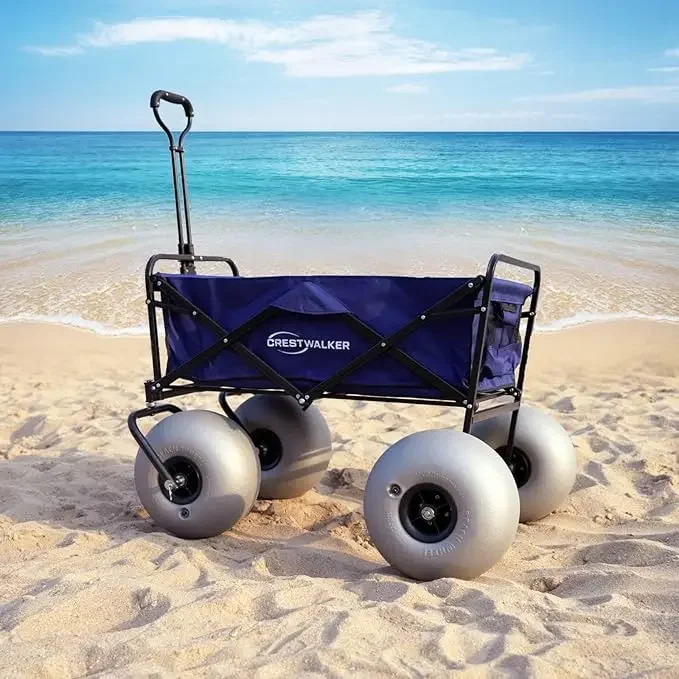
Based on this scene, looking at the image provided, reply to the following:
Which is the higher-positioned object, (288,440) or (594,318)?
(288,440)

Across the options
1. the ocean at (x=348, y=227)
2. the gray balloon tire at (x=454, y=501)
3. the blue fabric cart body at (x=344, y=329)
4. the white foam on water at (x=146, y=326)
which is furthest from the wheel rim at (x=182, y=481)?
the ocean at (x=348, y=227)

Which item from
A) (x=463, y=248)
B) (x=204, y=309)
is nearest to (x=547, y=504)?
(x=204, y=309)

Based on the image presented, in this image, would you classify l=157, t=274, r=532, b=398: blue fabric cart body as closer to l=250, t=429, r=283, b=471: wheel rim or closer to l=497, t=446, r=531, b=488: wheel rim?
l=497, t=446, r=531, b=488: wheel rim

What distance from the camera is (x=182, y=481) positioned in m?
4.28

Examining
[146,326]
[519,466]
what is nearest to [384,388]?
[519,466]

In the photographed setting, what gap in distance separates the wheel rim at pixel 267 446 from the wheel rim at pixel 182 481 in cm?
76

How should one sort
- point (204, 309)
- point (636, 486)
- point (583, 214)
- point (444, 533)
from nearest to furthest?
1. point (444, 533)
2. point (204, 309)
3. point (636, 486)
4. point (583, 214)

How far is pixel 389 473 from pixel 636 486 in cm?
206

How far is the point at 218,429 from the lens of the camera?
14.1ft

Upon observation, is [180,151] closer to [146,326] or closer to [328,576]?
[328,576]

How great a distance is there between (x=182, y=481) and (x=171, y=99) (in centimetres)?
210

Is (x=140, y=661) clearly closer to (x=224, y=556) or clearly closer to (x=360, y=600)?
(x=360, y=600)

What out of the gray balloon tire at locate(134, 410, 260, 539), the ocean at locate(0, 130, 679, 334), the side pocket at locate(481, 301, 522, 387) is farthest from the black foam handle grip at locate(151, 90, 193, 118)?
the ocean at locate(0, 130, 679, 334)

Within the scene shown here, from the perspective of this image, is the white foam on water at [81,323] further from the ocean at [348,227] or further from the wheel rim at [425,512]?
the wheel rim at [425,512]
